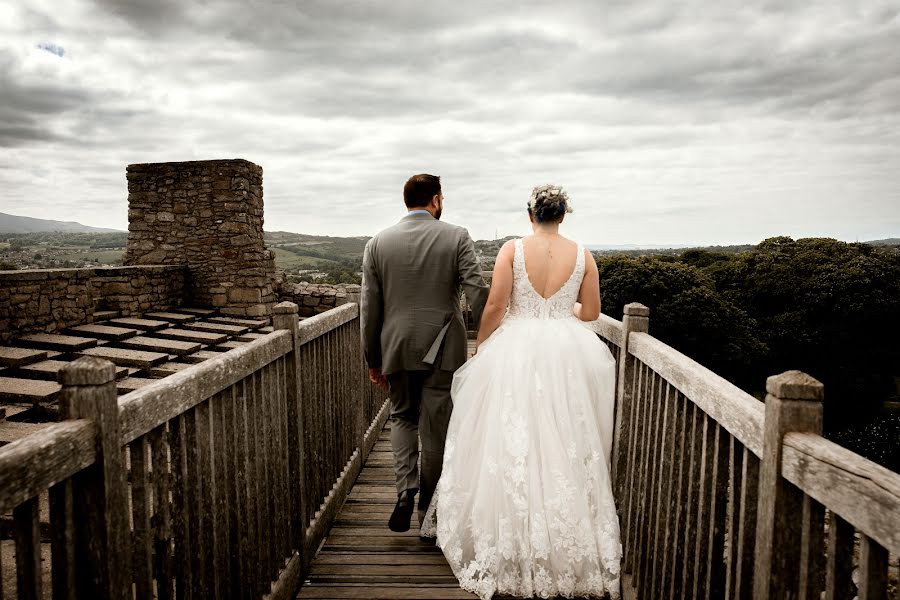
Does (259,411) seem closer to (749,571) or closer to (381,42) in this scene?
(749,571)

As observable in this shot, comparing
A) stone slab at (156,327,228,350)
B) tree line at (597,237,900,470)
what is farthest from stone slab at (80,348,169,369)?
tree line at (597,237,900,470)

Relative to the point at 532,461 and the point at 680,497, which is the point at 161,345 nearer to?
the point at 532,461

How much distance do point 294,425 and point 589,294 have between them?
1.86m

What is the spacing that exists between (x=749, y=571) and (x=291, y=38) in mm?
18558

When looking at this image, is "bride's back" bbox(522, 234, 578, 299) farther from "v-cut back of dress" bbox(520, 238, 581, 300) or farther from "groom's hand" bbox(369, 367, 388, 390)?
"groom's hand" bbox(369, 367, 388, 390)

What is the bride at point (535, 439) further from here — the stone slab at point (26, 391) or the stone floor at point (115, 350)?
the stone slab at point (26, 391)

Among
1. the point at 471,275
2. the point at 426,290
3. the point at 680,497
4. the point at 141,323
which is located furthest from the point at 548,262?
the point at 141,323

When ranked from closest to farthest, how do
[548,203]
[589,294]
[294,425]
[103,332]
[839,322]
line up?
[294,425] < [548,203] < [589,294] < [103,332] < [839,322]

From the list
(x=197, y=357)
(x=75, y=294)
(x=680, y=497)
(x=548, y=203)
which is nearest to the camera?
(x=680, y=497)

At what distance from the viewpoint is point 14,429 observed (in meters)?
4.62

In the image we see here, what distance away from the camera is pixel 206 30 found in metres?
16.6

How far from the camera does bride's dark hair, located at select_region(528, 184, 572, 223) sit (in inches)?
129

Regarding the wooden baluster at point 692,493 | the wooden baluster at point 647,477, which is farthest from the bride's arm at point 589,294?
the wooden baluster at point 692,493

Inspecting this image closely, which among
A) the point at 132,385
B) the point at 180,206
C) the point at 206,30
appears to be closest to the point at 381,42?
the point at 206,30
